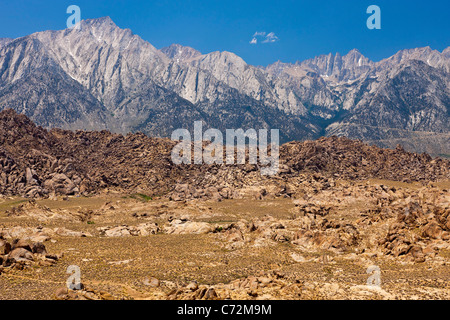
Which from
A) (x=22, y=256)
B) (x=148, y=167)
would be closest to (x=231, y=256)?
(x=22, y=256)

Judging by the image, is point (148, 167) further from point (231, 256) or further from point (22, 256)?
point (22, 256)

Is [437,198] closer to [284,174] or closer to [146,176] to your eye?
[284,174]

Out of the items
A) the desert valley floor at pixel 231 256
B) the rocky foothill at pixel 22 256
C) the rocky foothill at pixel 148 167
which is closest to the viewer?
the desert valley floor at pixel 231 256

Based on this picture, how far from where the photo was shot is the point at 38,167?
12256 centimetres

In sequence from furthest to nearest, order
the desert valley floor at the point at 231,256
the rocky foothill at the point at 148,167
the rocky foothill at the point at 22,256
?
the rocky foothill at the point at 148,167 → the rocky foothill at the point at 22,256 → the desert valley floor at the point at 231,256

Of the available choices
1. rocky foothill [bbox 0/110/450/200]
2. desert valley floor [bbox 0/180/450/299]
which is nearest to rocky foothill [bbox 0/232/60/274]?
desert valley floor [bbox 0/180/450/299]

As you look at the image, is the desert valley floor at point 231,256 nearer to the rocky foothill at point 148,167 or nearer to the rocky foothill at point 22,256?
the rocky foothill at point 22,256

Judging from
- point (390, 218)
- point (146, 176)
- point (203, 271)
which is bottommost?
point (203, 271)

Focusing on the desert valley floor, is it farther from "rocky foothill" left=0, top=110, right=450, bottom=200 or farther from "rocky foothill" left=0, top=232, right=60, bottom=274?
"rocky foothill" left=0, top=110, right=450, bottom=200

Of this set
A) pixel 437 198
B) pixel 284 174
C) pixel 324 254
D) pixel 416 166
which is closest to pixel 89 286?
pixel 324 254

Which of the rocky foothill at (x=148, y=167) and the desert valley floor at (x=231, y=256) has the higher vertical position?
the rocky foothill at (x=148, y=167)

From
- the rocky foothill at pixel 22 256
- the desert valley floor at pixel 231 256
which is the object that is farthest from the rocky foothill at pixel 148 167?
the rocky foothill at pixel 22 256

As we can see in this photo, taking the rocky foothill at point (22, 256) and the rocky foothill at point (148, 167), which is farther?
the rocky foothill at point (148, 167)

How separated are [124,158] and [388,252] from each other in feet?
366
